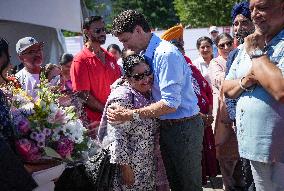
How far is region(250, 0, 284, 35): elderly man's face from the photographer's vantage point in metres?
2.62

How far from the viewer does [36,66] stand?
540 centimetres

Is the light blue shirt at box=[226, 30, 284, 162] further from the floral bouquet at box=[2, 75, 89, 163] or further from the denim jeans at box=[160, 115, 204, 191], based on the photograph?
the floral bouquet at box=[2, 75, 89, 163]

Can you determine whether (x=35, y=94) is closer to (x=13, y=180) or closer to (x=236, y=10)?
(x=13, y=180)

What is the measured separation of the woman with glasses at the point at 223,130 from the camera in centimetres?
371

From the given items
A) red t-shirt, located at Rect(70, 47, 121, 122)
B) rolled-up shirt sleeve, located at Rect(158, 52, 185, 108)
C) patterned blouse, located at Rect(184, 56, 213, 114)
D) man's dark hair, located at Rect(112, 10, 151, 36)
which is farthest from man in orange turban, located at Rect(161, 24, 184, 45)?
rolled-up shirt sleeve, located at Rect(158, 52, 185, 108)

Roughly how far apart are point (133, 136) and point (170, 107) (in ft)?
1.34

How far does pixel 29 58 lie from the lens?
5340 mm

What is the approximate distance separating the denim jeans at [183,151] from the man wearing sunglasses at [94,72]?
1.20 meters

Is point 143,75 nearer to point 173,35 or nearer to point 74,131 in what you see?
point 74,131

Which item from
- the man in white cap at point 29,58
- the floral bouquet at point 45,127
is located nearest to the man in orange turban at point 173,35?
the man in white cap at point 29,58

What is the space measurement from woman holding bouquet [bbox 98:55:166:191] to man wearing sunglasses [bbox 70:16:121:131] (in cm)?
102

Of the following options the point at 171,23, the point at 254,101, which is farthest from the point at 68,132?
the point at 171,23

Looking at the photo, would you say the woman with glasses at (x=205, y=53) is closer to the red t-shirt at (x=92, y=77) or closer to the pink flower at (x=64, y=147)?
the red t-shirt at (x=92, y=77)

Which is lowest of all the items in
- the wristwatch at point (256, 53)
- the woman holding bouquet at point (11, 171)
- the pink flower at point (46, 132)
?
the woman holding bouquet at point (11, 171)
